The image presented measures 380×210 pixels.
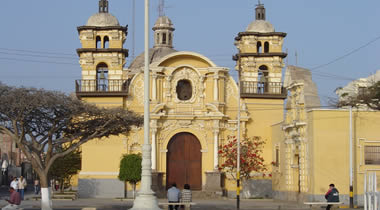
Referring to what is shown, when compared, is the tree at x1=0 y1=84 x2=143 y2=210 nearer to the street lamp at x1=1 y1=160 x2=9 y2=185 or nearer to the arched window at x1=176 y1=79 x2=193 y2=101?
the arched window at x1=176 y1=79 x2=193 y2=101

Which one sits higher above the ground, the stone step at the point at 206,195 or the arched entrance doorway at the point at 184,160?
the arched entrance doorway at the point at 184,160

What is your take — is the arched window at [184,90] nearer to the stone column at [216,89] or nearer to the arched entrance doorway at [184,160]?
the stone column at [216,89]

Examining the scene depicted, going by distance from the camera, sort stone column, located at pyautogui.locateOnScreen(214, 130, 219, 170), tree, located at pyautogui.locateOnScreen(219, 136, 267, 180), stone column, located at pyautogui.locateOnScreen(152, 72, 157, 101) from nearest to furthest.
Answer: tree, located at pyautogui.locateOnScreen(219, 136, 267, 180)
stone column, located at pyautogui.locateOnScreen(214, 130, 219, 170)
stone column, located at pyautogui.locateOnScreen(152, 72, 157, 101)

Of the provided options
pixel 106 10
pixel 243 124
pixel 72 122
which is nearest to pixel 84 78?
pixel 106 10

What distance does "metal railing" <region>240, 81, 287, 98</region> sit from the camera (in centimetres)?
5291

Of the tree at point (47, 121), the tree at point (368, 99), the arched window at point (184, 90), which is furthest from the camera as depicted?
the arched window at point (184, 90)

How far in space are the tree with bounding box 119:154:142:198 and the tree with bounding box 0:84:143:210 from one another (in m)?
13.4

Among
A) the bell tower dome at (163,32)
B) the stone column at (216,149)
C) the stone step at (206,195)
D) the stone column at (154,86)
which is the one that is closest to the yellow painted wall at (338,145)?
the stone step at (206,195)

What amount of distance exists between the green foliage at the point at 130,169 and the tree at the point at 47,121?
527 inches

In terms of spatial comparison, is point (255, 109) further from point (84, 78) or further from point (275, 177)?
point (84, 78)

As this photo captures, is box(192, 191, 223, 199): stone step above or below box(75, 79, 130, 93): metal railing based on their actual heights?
below

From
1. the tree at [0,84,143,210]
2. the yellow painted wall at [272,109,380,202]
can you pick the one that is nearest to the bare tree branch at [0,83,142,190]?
the tree at [0,84,143,210]

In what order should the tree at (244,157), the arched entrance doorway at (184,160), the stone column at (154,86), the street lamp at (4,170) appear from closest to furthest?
A: the tree at (244,157), the stone column at (154,86), the arched entrance doorway at (184,160), the street lamp at (4,170)

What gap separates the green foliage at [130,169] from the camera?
48312 mm
